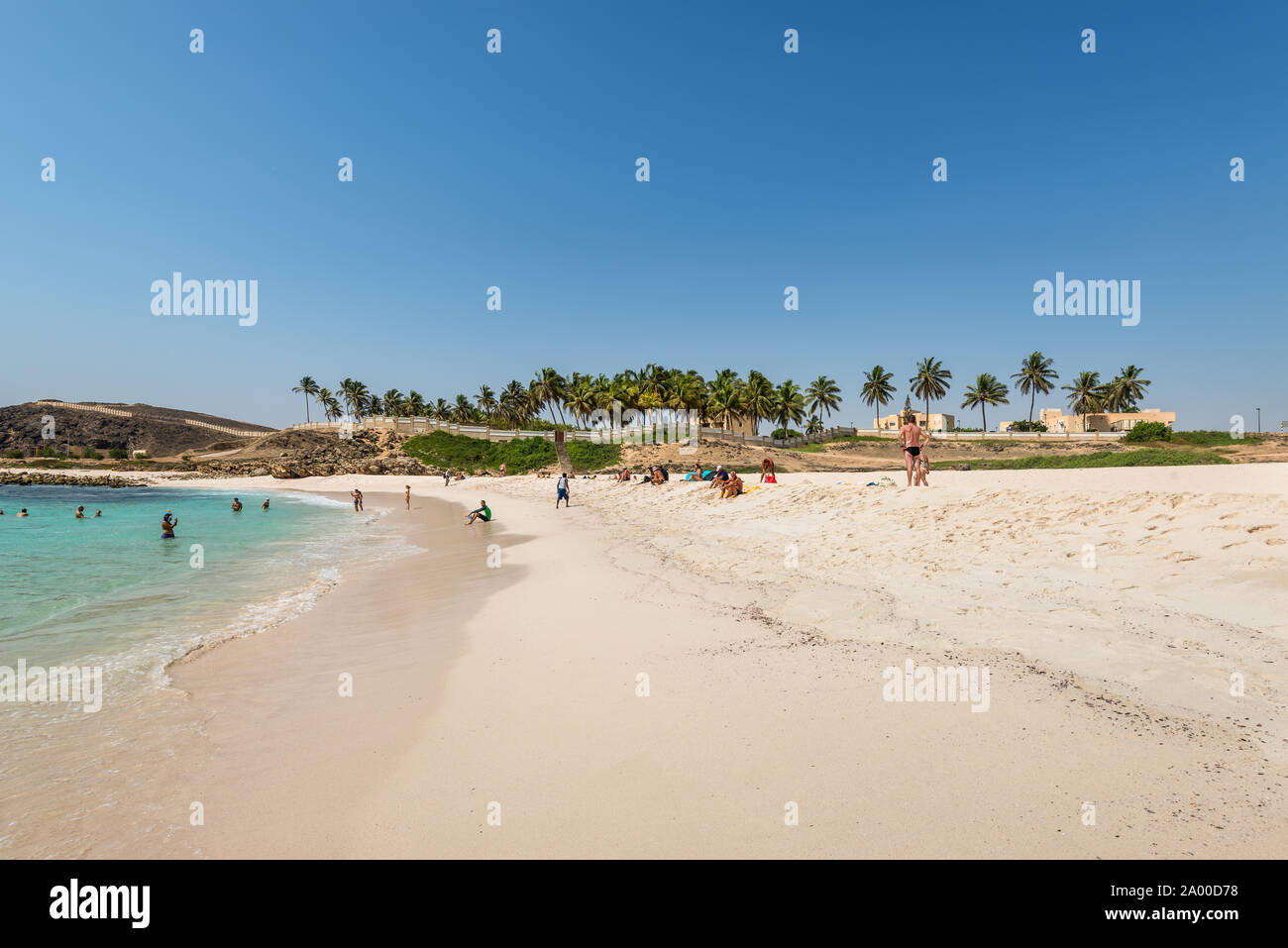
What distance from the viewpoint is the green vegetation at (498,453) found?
6203 centimetres

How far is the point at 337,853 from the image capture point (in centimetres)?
330

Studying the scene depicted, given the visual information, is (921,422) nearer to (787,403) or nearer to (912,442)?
(787,403)

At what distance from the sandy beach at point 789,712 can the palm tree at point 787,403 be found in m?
67.0

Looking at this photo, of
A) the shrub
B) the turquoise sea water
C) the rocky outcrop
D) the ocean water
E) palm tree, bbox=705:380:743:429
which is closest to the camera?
the ocean water

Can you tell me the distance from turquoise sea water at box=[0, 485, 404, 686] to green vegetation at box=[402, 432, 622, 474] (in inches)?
1430

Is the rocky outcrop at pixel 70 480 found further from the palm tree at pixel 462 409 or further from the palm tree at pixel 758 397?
the palm tree at pixel 758 397

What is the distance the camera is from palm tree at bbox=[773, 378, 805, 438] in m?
76.7

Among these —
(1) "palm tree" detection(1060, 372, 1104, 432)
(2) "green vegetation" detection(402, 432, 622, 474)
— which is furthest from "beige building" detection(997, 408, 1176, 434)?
(2) "green vegetation" detection(402, 432, 622, 474)

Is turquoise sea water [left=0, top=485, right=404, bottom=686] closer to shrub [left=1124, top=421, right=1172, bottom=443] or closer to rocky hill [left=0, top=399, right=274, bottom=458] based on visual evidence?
shrub [left=1124, top=421, right=1172, bottom=443]

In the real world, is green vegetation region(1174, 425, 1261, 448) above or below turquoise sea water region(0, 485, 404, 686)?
above

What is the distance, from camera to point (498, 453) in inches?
2677

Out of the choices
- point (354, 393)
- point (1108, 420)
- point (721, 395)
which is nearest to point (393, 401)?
point (354, 393)

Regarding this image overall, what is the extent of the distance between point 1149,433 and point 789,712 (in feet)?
219
